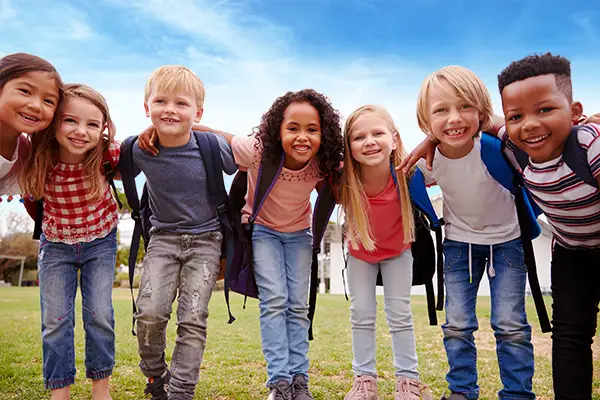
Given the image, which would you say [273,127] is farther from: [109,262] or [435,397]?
[435,397]

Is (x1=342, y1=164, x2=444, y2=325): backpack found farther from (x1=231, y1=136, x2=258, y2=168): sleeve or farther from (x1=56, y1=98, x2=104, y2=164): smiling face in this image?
(x1=56, y1=98, x2=104, y2=164): smiling face

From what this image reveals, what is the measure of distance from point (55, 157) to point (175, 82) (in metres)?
1.00

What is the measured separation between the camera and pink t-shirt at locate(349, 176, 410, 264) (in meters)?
3.81

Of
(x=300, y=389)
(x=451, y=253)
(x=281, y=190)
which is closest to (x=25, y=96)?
(x=281, y=190)

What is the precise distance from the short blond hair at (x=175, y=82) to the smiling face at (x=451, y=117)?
5.39 feet

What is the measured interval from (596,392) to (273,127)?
132 inches

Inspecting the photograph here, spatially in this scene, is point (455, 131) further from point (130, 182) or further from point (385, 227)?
point (130, 182)

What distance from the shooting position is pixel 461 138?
3.56 metres

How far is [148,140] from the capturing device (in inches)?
149

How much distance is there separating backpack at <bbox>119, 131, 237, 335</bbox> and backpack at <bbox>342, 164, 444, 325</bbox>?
2.89 feet

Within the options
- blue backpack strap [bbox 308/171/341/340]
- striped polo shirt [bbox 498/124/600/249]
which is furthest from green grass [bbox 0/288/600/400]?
striped polo shirt [bbox 498/124/600/249]

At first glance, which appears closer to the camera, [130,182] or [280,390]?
[280,390]

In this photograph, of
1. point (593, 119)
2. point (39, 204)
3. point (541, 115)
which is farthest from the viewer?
point (39, 204)

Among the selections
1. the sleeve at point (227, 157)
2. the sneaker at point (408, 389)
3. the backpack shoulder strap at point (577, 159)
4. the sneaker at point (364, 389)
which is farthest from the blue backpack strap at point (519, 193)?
the sleeve at point (227, 157)
